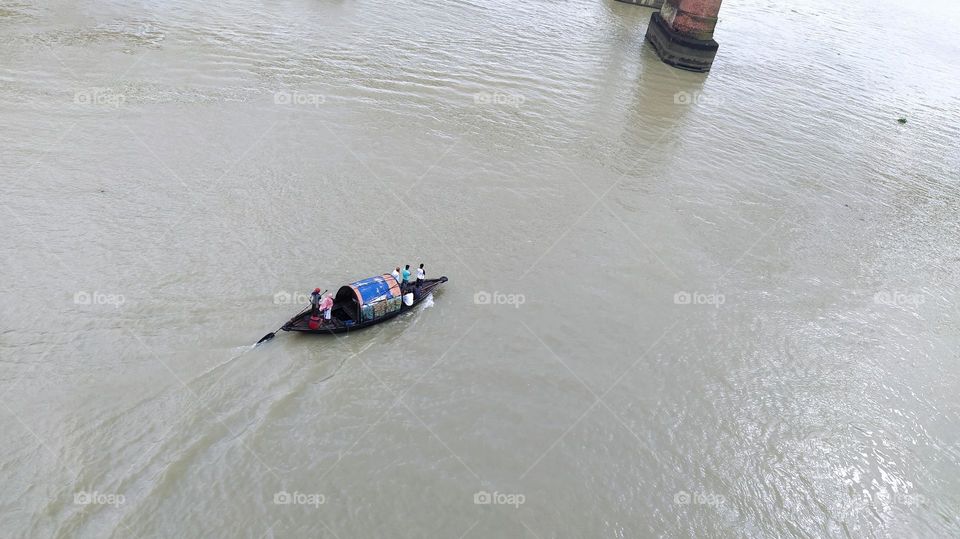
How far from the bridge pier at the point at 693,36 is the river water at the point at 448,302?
445 cm

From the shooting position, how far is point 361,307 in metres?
10.8

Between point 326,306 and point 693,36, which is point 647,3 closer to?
point 693,36

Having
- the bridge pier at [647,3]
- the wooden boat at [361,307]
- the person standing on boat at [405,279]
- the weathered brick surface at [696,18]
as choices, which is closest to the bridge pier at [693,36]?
the weathered brick surface at [696,18]

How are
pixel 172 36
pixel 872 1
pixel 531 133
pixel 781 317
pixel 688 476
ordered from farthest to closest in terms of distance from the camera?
1. pixel 872 1
2. pixel 172 36
3. pixel 531 133
4. pixel 781 317
5. pixel 688 476

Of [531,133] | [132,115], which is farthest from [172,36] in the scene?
[531,133]

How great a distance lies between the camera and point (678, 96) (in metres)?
Answer: 24.2

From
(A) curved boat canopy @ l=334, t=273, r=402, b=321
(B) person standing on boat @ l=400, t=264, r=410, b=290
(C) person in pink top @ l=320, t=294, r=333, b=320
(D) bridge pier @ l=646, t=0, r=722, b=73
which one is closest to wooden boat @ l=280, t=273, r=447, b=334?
(A) curved boat canopy @ l=334, t=273, r=402, b=321

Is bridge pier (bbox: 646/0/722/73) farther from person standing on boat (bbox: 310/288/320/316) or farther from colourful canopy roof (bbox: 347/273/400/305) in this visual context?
person standing on boat (bbox: 310/288/320/316)

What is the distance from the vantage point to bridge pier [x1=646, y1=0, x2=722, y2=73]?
85.9 feet

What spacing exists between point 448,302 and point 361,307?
1919mm

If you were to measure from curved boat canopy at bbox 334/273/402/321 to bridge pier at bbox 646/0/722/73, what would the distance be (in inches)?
820

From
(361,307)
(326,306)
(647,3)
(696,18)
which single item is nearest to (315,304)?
(326,306)

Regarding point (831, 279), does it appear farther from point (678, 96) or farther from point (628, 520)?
point (678, 96)

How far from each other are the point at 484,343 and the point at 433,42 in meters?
17.9
